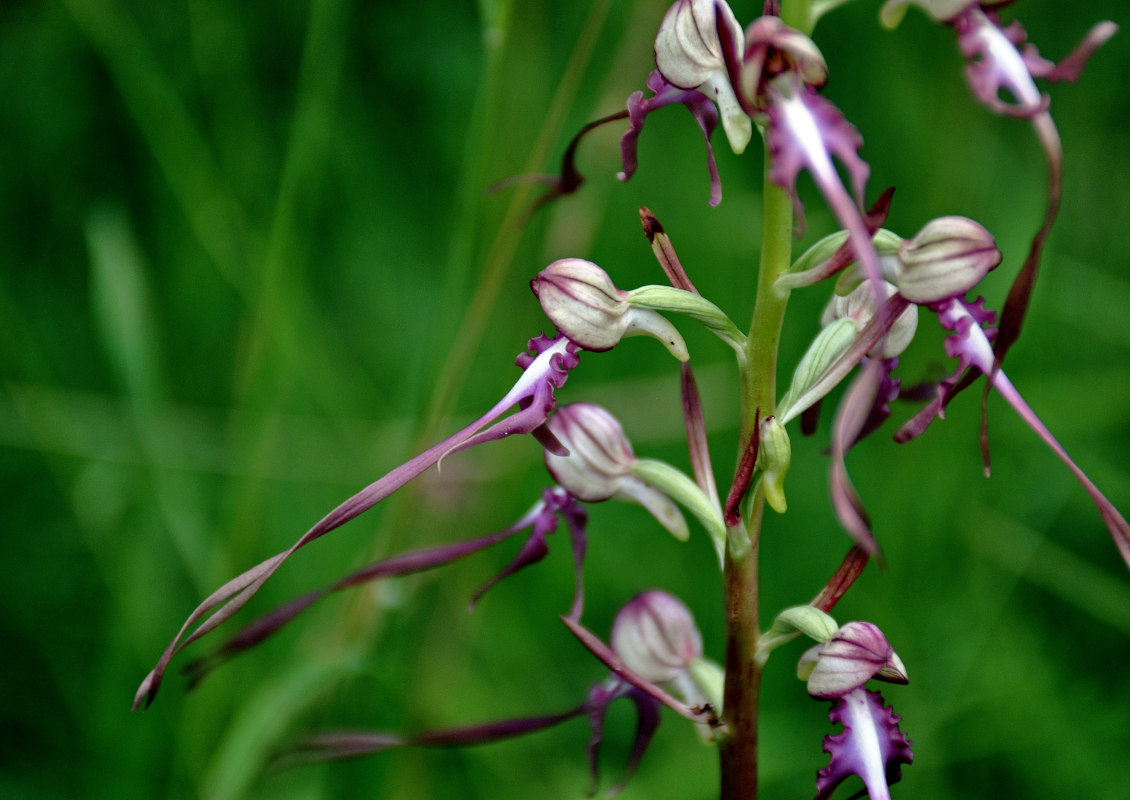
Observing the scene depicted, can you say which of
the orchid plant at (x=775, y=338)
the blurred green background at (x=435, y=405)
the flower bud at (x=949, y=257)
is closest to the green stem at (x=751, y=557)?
the orchid plant at (x=775, y=338)

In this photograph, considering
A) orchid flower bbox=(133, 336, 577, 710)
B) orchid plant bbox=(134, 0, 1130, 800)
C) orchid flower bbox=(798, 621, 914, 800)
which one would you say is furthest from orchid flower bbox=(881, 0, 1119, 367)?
orchid flower bbox=(133, 336, 577, 710)

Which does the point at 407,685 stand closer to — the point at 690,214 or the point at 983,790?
the point at 983,790

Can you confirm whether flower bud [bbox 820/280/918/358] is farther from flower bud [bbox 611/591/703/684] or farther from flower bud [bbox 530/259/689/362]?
flower bud [bbox 611/591/703/684]

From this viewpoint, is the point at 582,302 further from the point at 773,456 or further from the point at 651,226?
the point at 773,456

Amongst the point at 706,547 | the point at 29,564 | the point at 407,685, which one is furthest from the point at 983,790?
the point at 29,564

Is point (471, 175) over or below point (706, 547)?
over

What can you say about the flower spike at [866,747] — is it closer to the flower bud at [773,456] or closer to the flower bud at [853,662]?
the flower bud at [853,662]
